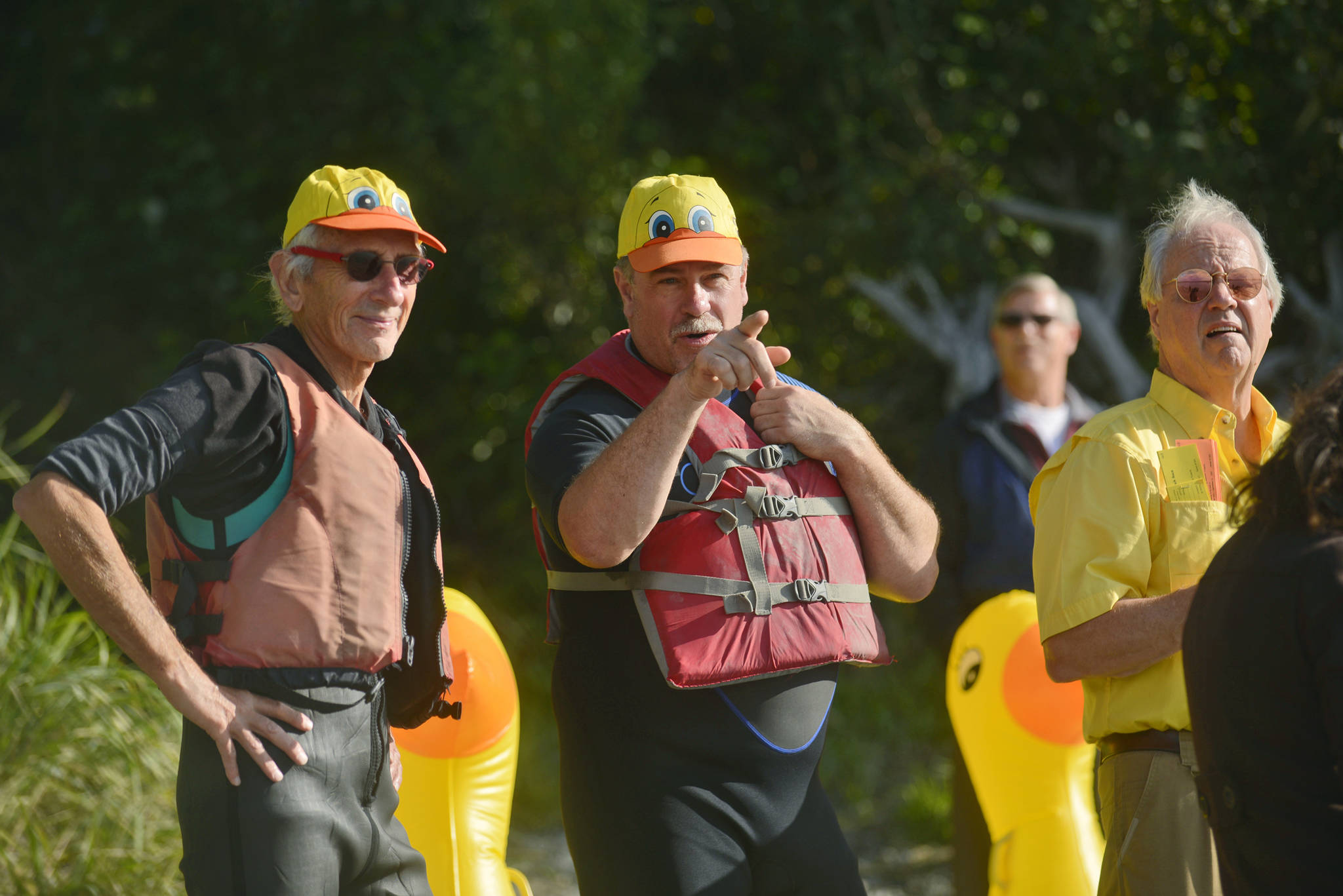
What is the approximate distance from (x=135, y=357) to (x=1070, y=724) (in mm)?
6636

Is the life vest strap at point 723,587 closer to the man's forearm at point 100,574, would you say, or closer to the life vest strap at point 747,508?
the life vest strap at point 747,508

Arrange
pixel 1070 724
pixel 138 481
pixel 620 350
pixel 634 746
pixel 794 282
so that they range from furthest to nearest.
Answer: pixel 794 282 < pixel 1070 724 < pixel 620 350 < pixel 634 746 < pixel 138 481

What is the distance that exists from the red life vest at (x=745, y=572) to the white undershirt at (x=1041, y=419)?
2.12 m

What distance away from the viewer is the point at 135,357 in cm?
824

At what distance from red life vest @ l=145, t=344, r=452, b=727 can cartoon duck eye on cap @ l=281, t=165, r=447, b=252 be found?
32cm

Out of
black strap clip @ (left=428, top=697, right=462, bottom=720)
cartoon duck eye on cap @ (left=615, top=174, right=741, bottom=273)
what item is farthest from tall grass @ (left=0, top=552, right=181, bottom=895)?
cartoon duck eye on cap @ (left=615, top=174, right=741, bottom=273)

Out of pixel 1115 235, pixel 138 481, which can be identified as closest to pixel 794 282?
pixel 1115 235

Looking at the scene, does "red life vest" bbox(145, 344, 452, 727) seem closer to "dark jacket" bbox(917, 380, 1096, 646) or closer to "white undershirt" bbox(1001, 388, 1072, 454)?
"dark jacket" bbox(917, 380, 1096, 646)

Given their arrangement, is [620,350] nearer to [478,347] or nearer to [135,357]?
[478,347]

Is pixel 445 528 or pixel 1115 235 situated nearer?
pixel 1115 235

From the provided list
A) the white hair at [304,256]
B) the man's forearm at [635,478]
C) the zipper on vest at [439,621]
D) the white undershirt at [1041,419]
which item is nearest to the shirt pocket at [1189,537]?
the man's forearm at [635,478]

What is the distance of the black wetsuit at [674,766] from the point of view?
7.96ft

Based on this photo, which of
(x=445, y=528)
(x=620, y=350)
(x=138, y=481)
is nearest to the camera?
(x=138, y=481)

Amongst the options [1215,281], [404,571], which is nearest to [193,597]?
[404,571]
